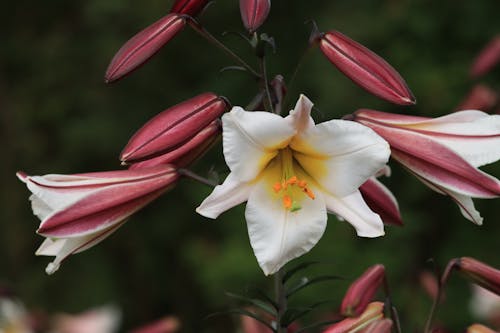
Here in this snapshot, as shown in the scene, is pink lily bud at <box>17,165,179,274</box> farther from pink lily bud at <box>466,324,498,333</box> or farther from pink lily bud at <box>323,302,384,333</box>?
pink lily bud at <box>466,324,498,333</box>

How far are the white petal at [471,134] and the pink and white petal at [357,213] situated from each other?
0.15m

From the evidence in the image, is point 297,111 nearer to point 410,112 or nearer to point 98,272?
point 410,112

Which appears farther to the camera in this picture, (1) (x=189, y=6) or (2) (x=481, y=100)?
(2) (x=481, y=100)

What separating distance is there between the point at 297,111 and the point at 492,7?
3054mm

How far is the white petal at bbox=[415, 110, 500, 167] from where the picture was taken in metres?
1.22

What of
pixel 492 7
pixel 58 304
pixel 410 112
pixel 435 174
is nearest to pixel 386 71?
pixel 435 174

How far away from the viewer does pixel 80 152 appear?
4539mm

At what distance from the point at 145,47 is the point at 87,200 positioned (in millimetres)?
241

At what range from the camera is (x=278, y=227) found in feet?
3.87

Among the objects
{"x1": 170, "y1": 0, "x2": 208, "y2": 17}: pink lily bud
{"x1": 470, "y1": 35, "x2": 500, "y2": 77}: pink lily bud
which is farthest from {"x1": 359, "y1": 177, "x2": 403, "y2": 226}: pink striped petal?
{"x1": 470, "y1": 35, "x2": 500, "y2": 77}: pink lily bud

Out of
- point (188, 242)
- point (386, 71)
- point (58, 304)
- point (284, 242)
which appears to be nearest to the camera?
point (284, 242)

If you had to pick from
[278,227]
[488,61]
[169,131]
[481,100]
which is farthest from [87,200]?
[488,61]

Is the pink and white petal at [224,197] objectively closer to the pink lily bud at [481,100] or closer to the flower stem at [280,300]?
the flower stem at [280,300]

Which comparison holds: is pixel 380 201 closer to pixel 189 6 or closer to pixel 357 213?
pixel 357 213
